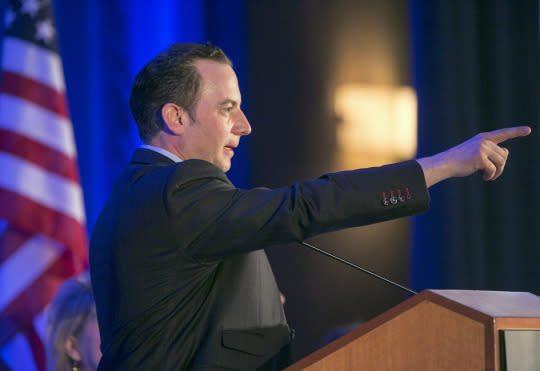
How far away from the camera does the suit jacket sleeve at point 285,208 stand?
1.00 metres

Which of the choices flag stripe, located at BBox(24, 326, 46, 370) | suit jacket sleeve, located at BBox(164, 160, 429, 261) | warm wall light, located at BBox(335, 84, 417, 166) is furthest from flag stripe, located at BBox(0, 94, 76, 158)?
suit jacket sleeve, located at BBox(164, 160, 429, 261)

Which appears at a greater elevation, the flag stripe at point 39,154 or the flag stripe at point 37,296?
the flag stripe at point 39,154

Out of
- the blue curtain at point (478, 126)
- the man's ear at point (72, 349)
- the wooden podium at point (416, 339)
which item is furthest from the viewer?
the blue curtain at point (478, 126)

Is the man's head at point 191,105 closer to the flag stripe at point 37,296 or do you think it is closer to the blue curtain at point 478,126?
the flag stripe at point 37,296

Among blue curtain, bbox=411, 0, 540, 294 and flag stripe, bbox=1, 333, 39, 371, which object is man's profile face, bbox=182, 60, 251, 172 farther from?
blue curtain, bbox=411, 0, 540, 294

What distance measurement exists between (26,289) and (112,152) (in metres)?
0.77

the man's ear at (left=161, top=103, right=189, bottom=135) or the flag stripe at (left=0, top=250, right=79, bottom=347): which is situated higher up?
the man's ear at (left=161, top=103, right=189, bottom=135)

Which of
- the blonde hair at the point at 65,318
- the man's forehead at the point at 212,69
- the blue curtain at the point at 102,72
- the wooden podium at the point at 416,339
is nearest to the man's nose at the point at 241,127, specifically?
the man's forehead at the point at 212,69

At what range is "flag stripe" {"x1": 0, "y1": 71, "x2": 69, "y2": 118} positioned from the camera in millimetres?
2365

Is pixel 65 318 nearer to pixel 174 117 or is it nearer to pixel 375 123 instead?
pixel 174 117

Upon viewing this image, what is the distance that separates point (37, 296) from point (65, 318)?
46 cm

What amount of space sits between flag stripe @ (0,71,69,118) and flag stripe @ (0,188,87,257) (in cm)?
40

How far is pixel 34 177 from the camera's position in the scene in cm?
234

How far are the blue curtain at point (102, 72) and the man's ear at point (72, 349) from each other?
864mm
